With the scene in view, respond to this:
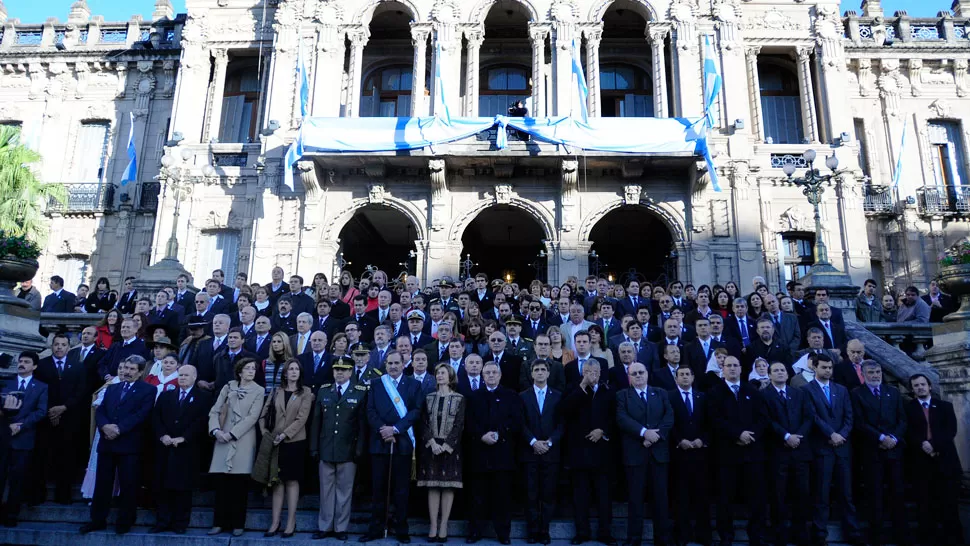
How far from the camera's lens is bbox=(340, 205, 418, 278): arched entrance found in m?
20.3

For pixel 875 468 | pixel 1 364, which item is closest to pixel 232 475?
pixel 1 364

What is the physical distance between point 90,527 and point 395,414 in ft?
11.0

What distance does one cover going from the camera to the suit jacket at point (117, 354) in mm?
8070

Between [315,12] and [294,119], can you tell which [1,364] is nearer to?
[294,119]

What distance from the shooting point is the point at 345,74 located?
20.0 m

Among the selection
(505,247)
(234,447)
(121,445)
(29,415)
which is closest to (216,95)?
(505,247)

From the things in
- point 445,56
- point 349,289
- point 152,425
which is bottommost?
point 152,425

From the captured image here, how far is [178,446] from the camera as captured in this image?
677 cm

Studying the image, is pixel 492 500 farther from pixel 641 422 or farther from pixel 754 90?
pixel 754 90

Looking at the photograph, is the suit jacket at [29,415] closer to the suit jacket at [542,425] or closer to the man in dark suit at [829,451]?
the suit jacket at [542,425]

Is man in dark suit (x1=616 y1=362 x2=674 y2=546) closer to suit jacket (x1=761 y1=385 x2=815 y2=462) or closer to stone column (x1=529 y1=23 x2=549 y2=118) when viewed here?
suit jacket (x1=761 y1=385 x2=815 y2=462)

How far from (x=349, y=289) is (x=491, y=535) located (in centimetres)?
660

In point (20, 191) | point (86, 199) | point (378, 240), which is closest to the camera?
point (20, 191)

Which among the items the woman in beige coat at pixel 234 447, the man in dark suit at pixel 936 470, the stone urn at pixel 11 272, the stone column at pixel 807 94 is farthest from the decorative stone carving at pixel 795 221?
the stone urn at pixel 11 272
